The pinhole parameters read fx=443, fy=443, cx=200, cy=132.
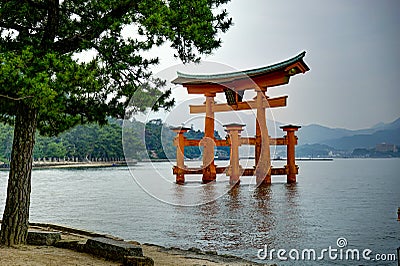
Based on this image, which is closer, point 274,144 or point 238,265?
point 238,265

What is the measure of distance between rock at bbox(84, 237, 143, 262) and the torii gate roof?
10177 mm

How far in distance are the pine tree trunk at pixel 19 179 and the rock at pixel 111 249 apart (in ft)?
2.02

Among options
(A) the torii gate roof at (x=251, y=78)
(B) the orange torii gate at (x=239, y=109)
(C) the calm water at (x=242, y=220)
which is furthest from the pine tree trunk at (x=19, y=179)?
A: (B) the orange torii gate at (x=239, y=109)

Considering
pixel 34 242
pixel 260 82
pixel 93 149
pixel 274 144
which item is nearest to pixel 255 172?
pixel 274 144

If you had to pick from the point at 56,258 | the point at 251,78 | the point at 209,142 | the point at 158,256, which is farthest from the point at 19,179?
the point at 209,142

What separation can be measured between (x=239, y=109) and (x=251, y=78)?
1.19 m

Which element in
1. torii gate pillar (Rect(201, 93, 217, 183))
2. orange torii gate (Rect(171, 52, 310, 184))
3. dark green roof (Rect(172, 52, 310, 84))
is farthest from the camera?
torii gate pillar (Rect(201, 93, 217, 183))

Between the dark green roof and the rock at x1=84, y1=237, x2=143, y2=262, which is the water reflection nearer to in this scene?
the rock at x1=84, y1=237, x2=143, y2=262

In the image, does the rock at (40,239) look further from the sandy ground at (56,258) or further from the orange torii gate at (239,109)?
the orange torii gate at (239,109)

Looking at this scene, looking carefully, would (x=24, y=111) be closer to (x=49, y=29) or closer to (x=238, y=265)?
(x=49, y=29)

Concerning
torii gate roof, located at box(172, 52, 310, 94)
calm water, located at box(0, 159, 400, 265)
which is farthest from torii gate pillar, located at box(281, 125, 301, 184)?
calm water, located at box(0, 159, 400, 265)

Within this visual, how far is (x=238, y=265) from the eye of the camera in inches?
156

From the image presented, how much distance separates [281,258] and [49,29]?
3.27 metres

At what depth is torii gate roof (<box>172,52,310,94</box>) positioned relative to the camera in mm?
13492
